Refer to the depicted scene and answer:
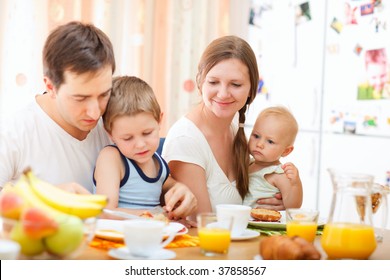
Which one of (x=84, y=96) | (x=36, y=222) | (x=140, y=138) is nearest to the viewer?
(x=36, y=222)

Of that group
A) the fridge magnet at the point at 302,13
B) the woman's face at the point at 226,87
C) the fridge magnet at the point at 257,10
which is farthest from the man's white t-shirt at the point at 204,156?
the fridge magnet at the point at 257,10

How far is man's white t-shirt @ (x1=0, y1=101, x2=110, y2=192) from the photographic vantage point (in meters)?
1.51

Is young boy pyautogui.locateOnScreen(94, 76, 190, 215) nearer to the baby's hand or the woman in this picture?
the woman

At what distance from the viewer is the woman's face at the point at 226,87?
1.84 metres

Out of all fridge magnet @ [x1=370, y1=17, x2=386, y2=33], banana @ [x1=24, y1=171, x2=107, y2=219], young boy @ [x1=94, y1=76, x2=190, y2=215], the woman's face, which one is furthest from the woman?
fridge magnet @ [x1=370, y1=17, x2=386, y2=33]

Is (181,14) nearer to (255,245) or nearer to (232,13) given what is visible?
(232,13)

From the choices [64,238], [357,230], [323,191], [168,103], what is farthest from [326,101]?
[64,238]

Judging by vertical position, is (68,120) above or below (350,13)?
below

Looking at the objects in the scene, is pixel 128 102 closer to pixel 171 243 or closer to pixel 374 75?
pixel 171 243

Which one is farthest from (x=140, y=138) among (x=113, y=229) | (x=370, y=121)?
(x=370, y=121)

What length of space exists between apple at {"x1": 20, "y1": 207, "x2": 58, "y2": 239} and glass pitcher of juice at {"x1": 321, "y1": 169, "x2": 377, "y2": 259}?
0.55 m

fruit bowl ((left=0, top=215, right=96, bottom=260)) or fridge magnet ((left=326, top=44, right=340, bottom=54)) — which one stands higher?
fridge magnet ((left=326, top=44, right=340, bottom=54))

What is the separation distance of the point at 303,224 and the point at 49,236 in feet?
2.09

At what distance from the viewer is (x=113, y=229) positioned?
1.24 metres
